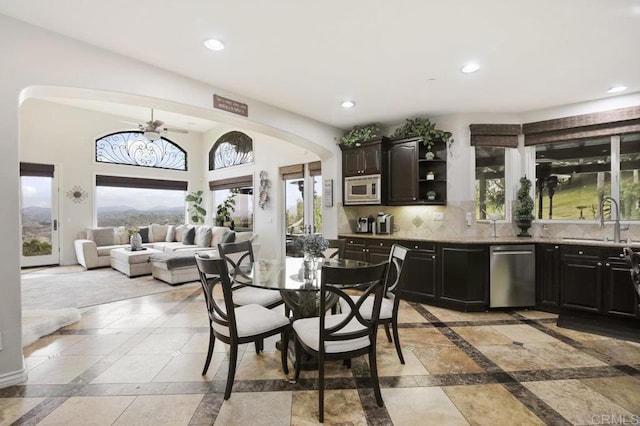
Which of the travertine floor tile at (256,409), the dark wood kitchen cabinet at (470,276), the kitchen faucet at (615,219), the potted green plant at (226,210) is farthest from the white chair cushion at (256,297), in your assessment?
the potted green plant at (226,210)

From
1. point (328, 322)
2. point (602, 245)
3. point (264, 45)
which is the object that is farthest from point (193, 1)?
point (602, 245)

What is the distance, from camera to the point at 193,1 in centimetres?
210

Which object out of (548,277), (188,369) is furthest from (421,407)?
(548,277)

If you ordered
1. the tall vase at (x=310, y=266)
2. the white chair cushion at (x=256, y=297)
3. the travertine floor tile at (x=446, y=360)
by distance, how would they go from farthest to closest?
1. the white chair cushion at (x=256, y=297)
2. the tall vase at (x=310, y=266)
3. the travertine floor tile at (x=446, y=360)

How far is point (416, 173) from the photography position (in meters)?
4.52

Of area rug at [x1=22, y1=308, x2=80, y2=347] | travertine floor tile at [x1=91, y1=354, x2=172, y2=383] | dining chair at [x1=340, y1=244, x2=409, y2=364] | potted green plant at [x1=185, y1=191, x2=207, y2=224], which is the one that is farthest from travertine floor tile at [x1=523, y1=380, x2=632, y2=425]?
potted green plant at [x1=185, y1=191, x2=207, y2=224]

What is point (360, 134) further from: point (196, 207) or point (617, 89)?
point (196, 207)

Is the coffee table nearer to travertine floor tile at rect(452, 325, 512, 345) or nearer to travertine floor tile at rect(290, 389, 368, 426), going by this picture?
travertine floor tile at rect(290, 389, 368, 426)

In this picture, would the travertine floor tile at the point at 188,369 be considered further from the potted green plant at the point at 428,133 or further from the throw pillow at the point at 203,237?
the throw pillow at the point at 203,237

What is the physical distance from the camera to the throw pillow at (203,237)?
23.8 ft

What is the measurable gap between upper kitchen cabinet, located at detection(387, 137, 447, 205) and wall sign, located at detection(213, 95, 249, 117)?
2274 mm

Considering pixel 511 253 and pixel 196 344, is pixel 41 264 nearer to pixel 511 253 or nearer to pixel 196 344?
pixel 196 344

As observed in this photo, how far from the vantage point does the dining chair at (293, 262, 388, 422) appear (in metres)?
1.90

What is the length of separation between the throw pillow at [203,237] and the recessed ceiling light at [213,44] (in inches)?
208
